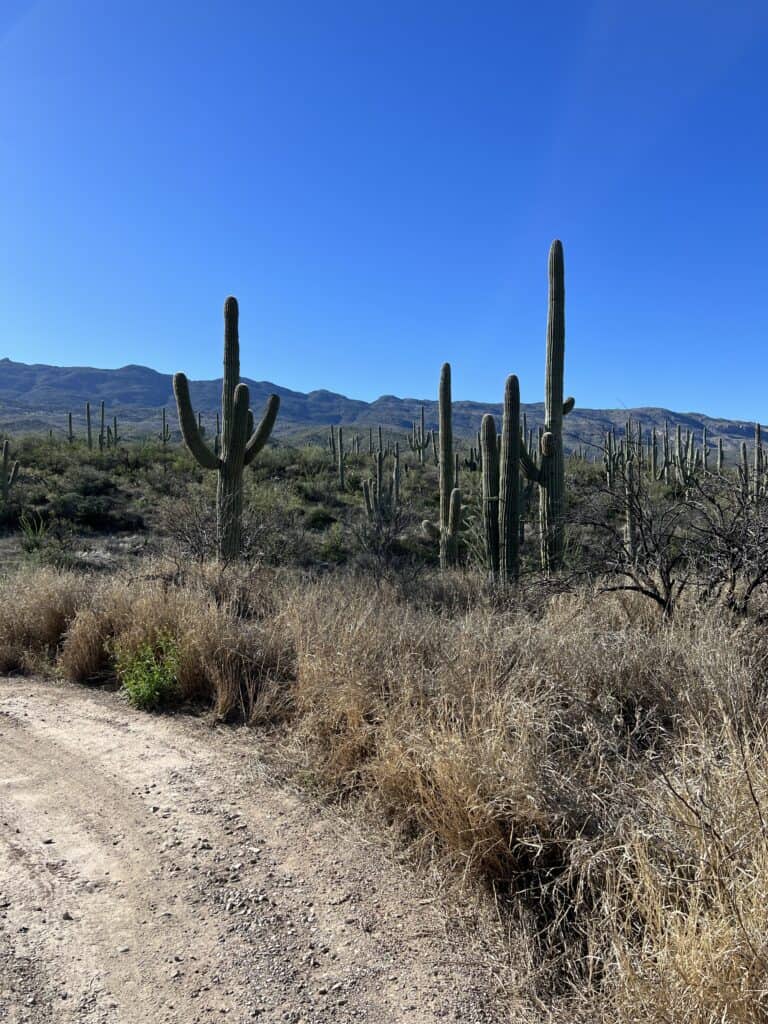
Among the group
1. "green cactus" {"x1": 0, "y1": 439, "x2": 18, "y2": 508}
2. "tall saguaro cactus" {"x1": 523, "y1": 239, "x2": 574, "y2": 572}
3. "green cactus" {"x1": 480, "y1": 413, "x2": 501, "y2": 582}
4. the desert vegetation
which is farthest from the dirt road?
"green cactus" {"x1": 0, "y1": 439, "x2": 18, "y2": 508}

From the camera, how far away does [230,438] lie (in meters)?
12.2

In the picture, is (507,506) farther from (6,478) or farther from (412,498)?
(6,478)

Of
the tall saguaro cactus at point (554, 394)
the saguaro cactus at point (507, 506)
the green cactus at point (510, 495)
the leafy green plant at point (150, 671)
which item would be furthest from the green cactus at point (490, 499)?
the leafy green plant at point (150, 671)

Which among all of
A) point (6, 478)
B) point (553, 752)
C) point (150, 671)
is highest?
point (6, 478)

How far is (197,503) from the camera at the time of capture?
1402 centimetres

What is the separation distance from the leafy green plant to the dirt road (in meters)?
1.06

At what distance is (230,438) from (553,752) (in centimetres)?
965

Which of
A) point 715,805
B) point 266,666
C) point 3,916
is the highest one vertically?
point 715,805

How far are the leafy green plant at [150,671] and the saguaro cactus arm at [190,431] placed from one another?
5.31 meters

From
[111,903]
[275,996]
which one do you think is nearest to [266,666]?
[111,903]

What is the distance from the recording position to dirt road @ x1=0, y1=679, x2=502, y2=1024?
262cm

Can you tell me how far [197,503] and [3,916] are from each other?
37.0 feet

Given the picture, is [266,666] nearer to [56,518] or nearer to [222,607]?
[222,607]

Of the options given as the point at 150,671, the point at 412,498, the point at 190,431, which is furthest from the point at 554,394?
the point at 412,498
